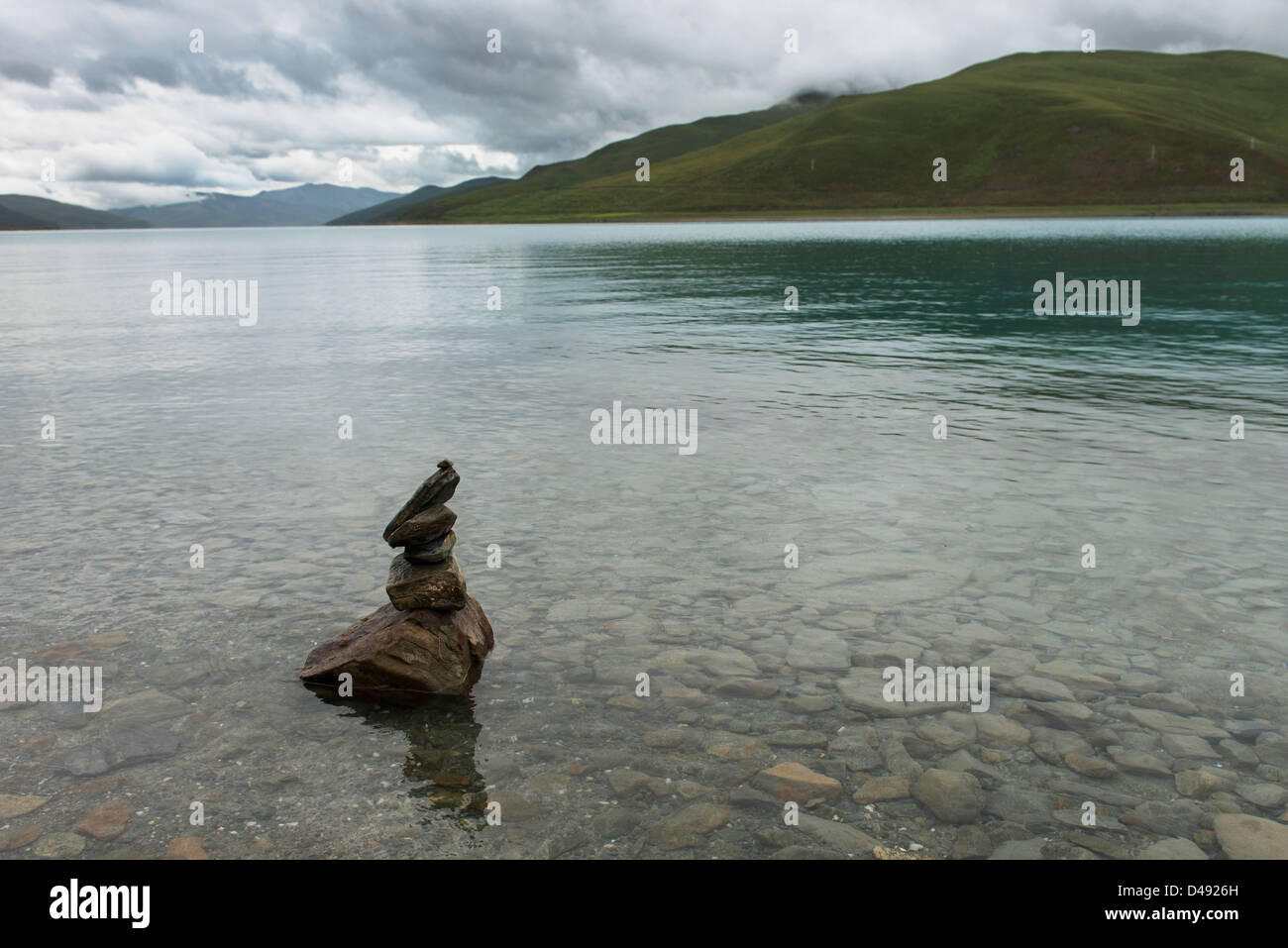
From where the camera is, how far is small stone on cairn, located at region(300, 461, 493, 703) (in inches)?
430

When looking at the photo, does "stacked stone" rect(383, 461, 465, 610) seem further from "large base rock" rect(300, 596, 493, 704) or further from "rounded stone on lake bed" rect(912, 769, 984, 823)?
"rounded stone on lake bed" rect(912, 769, 984, 823)

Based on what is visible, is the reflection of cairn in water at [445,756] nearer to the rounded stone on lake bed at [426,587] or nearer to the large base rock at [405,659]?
the large base rock at [405,659]

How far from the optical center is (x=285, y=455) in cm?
2200

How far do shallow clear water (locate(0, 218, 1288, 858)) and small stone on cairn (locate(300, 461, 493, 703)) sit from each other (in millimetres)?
431

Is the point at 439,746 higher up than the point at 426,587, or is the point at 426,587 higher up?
the point at 426,587

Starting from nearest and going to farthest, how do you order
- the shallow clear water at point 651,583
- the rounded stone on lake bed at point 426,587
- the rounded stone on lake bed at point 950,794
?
1. the rounded stone on lake bed at point 950,794
2. the shallow clear water at point 651,583
3. the rounded stone on lake bed at point 426,587

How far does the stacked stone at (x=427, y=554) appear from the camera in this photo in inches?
452

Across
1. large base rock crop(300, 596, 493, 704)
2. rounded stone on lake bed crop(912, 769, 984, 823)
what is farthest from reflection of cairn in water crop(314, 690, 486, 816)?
rounded stone on lake bed crop(912, 769, 984, 823)

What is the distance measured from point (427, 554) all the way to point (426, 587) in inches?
18.5

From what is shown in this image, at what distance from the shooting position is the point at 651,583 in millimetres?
14094

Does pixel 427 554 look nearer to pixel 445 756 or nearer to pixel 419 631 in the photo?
pixel 419 631

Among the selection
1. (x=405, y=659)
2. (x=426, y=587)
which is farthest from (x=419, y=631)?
(x=426, y=587)

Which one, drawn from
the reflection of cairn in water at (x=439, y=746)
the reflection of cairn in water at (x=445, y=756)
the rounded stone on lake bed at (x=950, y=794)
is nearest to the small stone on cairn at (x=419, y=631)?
the reflection of cairn in water at (x=439, y=746)
